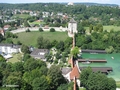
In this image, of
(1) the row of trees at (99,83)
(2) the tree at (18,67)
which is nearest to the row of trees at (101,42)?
(2) the tree at (18,67)

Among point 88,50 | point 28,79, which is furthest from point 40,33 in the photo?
point 28,79

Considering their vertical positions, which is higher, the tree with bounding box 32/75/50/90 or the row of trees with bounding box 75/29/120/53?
the tree with bounding box 32/75/50/90

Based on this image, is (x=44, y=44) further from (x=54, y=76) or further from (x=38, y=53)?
(x=54, y=76)

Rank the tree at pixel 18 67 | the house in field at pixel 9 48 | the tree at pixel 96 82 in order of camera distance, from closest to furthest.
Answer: the tree at pixel 96 82 → the tree at pixel 18 67 → the house in field at pixel 9 48

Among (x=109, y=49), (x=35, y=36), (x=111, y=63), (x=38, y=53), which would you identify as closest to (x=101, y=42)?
(x=109, y=49)

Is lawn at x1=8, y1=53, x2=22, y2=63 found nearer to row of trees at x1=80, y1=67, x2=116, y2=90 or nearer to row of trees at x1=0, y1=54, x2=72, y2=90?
row of trees at x1=0, y1=54, x2=72, y2=90

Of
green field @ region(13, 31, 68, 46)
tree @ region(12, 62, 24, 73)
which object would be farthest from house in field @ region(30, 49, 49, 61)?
green field @ region(13, 31, 68, 46)

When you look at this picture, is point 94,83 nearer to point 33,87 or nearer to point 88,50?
point 33,87

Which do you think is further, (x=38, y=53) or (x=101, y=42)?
(x=101, y=42)

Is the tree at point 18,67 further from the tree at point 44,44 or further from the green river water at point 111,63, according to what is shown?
the tree at point 44,44

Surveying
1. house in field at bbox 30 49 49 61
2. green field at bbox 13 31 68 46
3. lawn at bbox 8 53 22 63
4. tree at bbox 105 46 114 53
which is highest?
house in field at bbox 30 49 49 61

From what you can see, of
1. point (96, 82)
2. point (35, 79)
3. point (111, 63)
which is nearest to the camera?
point (35, 79)
